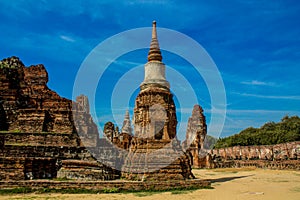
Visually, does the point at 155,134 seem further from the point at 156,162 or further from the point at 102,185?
the point at 102,185

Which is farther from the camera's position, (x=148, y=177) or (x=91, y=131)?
(x=91, y=131)

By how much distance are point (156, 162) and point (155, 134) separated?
Result: 4.25m

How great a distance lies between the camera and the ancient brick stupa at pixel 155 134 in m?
18.1

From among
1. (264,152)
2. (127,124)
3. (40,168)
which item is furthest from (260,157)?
(40,168)

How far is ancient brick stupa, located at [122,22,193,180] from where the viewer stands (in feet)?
59.5

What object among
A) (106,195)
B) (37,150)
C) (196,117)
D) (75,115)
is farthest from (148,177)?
(196,117)

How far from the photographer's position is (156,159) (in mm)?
18391

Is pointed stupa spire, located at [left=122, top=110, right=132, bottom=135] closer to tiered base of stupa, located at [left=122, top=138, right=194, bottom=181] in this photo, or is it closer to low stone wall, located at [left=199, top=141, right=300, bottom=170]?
low stone wall, located at [left=199, top=141, right=300, bottom=170]

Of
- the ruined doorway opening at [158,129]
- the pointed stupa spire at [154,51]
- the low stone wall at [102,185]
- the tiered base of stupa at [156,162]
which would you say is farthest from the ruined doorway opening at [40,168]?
the pointed stupa spire at [154,51]

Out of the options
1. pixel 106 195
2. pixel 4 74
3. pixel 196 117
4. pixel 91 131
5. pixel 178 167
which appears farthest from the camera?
pixel 196 117

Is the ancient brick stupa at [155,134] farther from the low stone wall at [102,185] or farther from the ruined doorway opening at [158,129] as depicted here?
the low stone wall at [102,185]

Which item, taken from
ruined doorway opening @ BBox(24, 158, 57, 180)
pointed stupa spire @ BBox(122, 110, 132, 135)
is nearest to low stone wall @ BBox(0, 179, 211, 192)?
ruined doorway opening @ BBox(24, 158, 57, 180)

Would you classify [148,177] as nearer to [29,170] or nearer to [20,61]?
[29,170]

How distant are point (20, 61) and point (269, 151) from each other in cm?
3558
